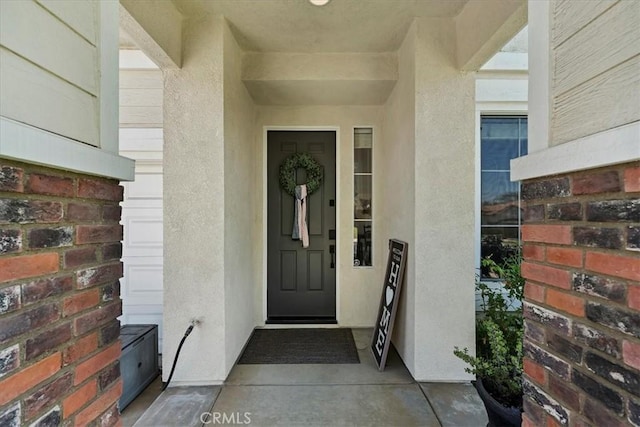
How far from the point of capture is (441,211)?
92.0 inches

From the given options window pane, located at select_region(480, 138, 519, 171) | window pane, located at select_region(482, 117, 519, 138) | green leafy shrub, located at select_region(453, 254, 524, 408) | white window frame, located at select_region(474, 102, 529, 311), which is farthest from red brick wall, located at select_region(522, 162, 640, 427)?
window pane, located at select_region(482, 117, 519, 138)

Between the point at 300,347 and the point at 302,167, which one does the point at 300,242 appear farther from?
the point at 300,347

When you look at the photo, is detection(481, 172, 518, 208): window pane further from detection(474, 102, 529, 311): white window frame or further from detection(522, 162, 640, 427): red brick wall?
detection(522, 162, 640, 427): red brick wall

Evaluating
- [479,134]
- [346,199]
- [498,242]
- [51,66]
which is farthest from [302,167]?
[51,66]

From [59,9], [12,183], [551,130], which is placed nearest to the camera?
[12,183]

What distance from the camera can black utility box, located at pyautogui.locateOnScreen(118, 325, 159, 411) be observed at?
89.4 inches

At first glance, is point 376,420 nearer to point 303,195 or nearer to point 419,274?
point 419,274

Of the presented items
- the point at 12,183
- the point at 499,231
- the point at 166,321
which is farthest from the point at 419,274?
the point at 12,183

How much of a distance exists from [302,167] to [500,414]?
267cm

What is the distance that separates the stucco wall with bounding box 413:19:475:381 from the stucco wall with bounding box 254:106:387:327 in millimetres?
1056

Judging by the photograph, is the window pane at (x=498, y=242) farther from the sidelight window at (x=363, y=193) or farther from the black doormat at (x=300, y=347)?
the black doormat at (x=300, y=347)

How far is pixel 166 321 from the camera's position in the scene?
2.31 m

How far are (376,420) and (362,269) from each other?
1670 mm

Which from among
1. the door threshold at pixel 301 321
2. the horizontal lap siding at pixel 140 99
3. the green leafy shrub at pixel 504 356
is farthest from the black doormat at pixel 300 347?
the horizontal lap siding at pixel 140 99
